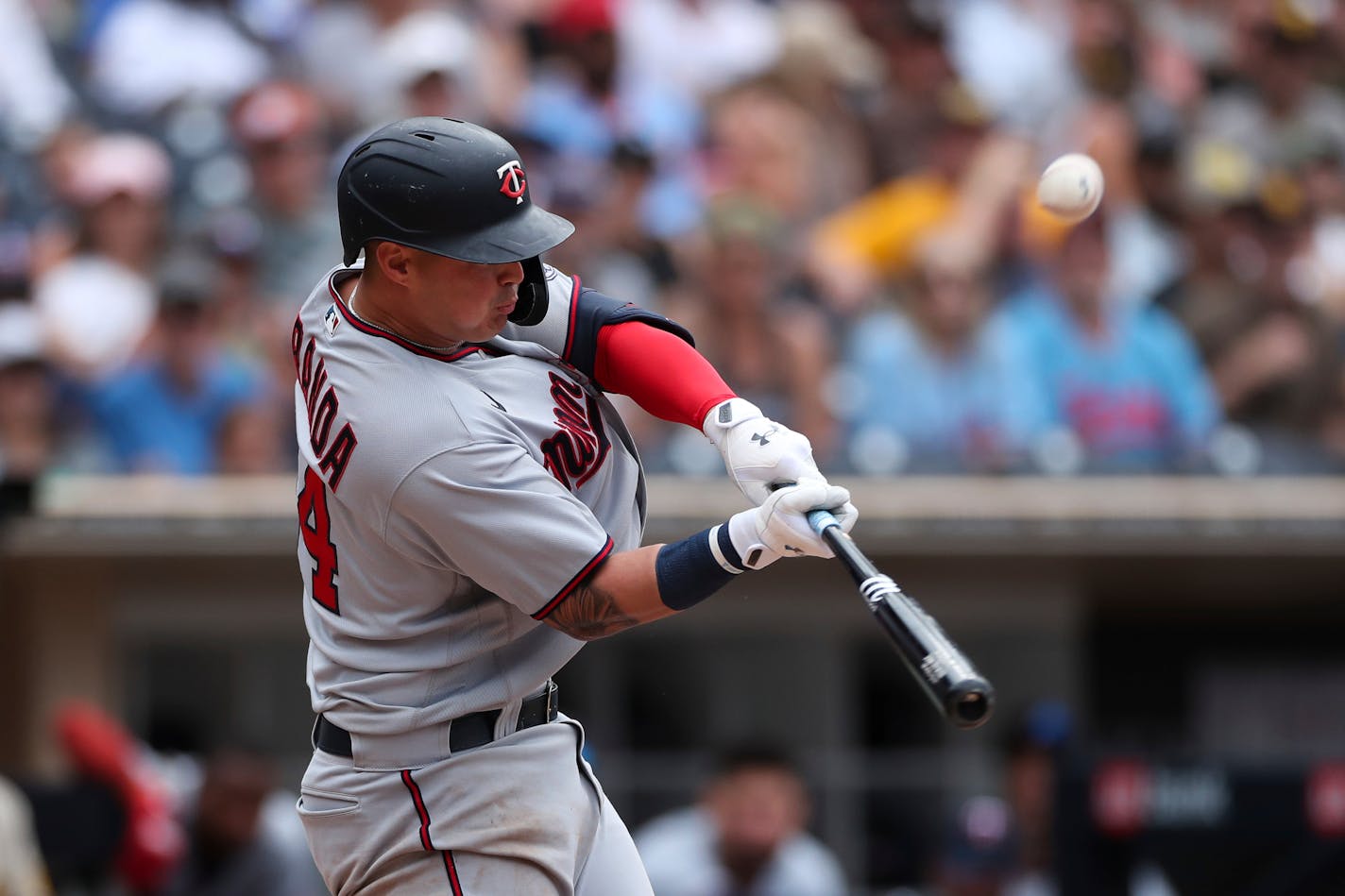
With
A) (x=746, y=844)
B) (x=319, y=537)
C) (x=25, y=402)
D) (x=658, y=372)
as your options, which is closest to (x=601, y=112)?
(x=25, y=402)

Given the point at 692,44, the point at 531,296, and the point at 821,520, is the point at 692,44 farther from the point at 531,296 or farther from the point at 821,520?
the point at 821,520

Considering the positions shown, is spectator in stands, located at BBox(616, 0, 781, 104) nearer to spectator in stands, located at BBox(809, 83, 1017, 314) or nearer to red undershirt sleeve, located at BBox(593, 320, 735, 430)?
spectator in stands, located at BBox(809, 83, 1017, 314)

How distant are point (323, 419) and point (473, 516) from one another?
Result: 0.91 ft

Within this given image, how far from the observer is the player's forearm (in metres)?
2.74

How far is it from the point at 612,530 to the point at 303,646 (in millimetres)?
4014

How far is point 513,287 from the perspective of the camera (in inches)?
113

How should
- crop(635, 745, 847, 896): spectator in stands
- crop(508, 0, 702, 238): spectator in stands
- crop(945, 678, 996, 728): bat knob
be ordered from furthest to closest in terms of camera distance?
crop(508, 0, 702, 238): spectator in stands → crop(635, 745, 847, 896): spectator in stands → crop(945, 678, 996, 728): bat knob

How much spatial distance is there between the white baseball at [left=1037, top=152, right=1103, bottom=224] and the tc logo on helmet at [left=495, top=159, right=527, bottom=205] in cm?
117

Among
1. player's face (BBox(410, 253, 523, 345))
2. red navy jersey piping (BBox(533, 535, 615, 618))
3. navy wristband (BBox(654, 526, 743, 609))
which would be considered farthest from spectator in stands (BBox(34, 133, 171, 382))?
navy wristband (BBox(654, 526, 743, 609))

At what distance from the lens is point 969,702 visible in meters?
2.37

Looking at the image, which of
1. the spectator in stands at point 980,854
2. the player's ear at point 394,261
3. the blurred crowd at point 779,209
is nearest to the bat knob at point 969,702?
the player's ear at point 394,261

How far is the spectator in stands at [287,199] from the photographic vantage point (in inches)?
280

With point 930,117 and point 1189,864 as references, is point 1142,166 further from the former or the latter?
point 1189,864

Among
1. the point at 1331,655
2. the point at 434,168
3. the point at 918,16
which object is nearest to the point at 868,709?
the point at 1331,655
